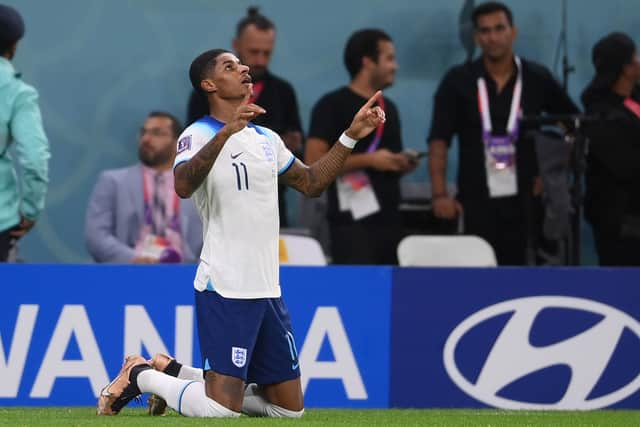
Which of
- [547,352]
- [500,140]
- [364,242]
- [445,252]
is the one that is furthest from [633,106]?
[547,352]

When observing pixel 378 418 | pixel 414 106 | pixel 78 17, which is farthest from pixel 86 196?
pixel 378 418

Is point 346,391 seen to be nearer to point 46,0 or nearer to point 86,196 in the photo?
point 86,196

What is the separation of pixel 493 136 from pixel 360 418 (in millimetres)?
3226

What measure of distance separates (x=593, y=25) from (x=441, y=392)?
12.4 feet

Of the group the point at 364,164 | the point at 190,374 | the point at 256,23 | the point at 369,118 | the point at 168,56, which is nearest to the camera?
the point at 369,118

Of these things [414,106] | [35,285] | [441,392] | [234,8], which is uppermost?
[234,8]

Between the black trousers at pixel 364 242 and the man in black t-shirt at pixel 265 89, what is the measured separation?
821mm

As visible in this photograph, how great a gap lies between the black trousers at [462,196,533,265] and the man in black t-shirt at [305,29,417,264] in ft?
1.88

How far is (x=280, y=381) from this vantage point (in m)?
7.72

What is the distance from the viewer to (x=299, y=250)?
10742 millimetres

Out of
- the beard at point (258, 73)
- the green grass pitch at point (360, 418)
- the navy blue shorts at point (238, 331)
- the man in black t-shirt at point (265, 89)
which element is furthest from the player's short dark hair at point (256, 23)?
the navy blue shorts at point (238, 331)

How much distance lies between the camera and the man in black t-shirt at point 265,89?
1102 cm

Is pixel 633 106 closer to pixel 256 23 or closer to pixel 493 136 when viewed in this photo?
pixel 493 136

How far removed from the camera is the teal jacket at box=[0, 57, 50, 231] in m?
9.25
